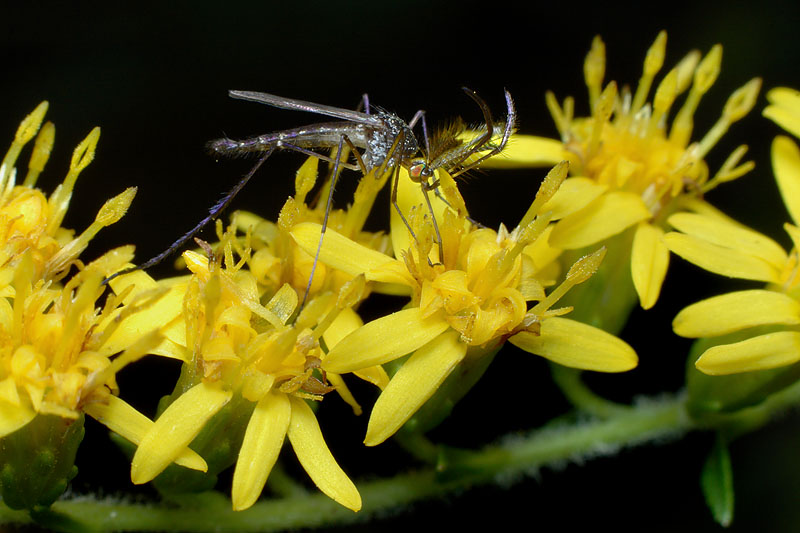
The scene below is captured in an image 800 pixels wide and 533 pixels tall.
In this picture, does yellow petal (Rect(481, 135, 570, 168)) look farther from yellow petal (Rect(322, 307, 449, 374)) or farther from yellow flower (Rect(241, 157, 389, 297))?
yellow petal (Rect(322, 307, 449, 374))

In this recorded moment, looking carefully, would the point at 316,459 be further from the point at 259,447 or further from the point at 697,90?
the point at 697,90

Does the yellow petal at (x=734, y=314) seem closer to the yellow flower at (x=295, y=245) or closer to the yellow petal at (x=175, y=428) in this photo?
the yellow flower at (x=295, y=245)

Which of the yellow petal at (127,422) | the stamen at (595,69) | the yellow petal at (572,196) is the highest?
the stamen at (595,69)

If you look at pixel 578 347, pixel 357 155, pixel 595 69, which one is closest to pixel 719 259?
pixel 578 347

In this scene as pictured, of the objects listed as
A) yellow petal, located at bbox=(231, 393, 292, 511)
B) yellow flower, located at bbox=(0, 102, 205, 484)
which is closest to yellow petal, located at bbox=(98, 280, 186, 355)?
yellow flower, located at bbox=(0, 102, 205, 484)

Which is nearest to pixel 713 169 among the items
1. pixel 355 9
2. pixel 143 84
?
pixel 355 9

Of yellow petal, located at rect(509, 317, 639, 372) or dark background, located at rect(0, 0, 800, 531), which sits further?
dark background, located at rect(0, 0, 800, 531)

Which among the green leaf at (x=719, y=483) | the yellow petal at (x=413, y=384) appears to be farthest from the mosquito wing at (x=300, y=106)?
the green leaf at (x=719, y=483)
